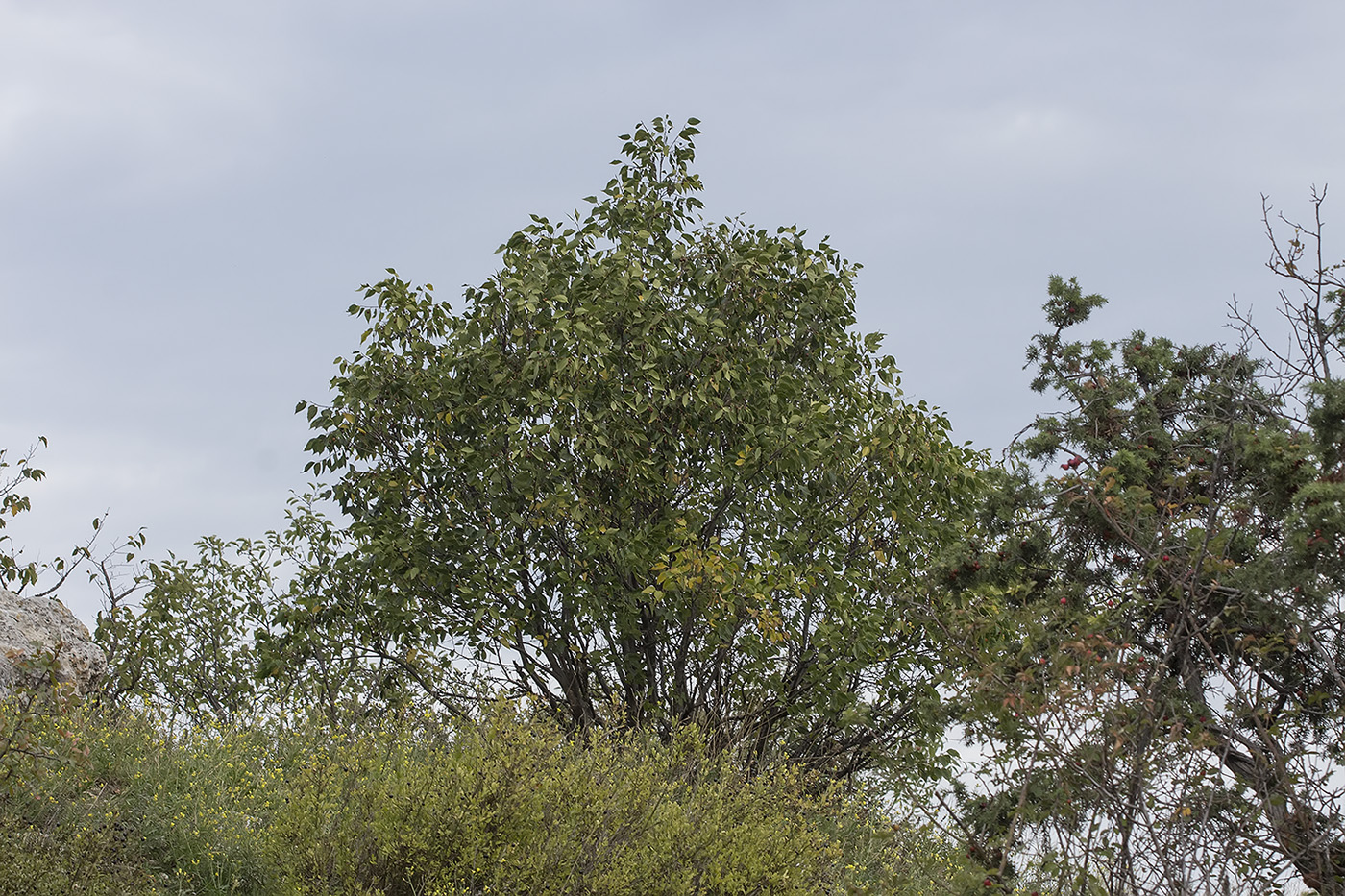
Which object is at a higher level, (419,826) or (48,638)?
(48,638)

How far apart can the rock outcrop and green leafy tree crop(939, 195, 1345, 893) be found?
6588mm

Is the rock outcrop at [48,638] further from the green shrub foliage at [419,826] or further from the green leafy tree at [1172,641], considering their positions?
the green leafy tree at [1172,641]

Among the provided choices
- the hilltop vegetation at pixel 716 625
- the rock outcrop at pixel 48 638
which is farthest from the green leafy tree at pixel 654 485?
the rock outcrop at pixel 48 638

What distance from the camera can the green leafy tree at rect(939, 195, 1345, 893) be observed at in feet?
18.5

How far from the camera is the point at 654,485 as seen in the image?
354 inches

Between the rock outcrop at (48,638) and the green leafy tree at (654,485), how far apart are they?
1.93 metres

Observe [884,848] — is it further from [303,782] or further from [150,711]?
[150,711]

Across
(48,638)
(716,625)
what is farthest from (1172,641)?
(48,638)

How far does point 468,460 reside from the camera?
8.92 m

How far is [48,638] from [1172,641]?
8106 millimetres

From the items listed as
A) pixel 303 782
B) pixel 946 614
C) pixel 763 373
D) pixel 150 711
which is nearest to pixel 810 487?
pixel 763 373

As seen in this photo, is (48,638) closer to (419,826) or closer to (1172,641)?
(419,826)

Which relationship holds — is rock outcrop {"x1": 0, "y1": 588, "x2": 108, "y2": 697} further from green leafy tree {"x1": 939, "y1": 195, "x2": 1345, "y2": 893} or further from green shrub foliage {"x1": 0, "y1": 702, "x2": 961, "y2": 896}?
green leafy tree {"x1": 939, "y1": 195, "x2": 1345, "y2": 893}

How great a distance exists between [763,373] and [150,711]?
5.31m
